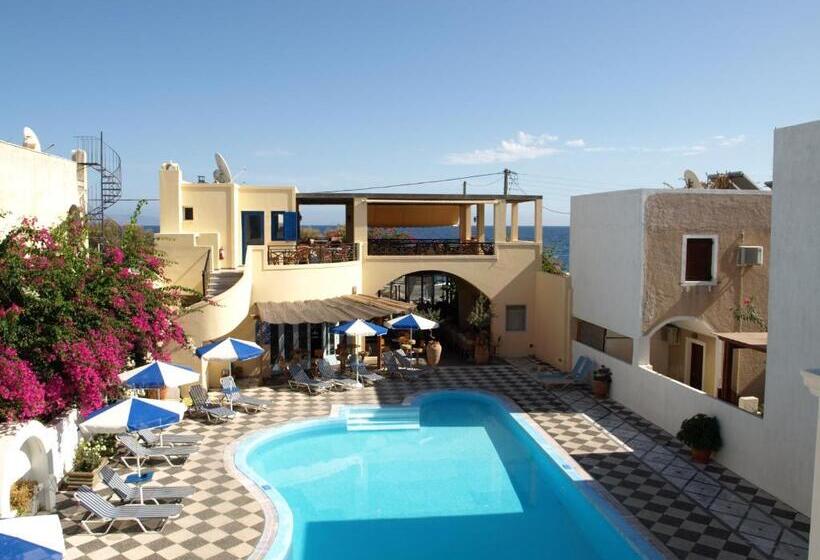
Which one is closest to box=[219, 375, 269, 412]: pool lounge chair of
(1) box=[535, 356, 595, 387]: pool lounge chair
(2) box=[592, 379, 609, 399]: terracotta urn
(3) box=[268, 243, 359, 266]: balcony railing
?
(3) box=[268, 243, 359, 266]: balcony railing

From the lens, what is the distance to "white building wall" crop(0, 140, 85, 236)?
50.6 ft

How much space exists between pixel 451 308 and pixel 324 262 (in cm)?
1006

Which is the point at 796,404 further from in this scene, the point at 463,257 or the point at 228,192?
the point at 228,192

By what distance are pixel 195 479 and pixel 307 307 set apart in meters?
9.96

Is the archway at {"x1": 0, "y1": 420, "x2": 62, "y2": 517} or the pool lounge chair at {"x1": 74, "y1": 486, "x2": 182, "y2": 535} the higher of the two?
the archway at {"x1": 0, "y1": 420, "x2": 62, "y2": 517}

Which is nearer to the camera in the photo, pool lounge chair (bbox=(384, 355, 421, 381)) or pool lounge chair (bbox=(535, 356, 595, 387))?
pool lounge chair (bbox=(535, 356, 595, 387))

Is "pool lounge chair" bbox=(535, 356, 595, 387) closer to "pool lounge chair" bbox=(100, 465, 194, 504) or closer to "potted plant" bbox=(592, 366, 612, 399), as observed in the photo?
"potted plant" bbox=(592, 366, 612, 399)

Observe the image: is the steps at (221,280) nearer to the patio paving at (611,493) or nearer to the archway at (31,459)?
the patio paving at (611,493)

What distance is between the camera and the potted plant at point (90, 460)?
46.0 ft

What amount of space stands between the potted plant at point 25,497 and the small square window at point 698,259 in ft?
57.2

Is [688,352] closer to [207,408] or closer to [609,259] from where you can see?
[609,259]

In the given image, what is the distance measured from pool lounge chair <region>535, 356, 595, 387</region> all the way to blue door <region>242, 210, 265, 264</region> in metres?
13.6

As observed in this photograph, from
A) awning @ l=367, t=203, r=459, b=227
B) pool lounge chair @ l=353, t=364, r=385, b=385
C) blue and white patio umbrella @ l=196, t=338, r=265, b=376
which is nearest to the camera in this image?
blue and white patio umbrella @ l=196, t=338, r=265, b=376

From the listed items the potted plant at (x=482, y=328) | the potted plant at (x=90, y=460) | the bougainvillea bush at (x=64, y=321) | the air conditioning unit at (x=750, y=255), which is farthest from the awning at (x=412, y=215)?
the potted plant at (x=90, y=460)
